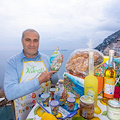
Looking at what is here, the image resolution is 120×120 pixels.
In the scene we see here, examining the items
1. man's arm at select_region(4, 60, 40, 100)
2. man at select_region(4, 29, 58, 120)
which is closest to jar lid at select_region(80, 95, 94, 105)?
man's arm at select_region(4, 60, 40, 100)

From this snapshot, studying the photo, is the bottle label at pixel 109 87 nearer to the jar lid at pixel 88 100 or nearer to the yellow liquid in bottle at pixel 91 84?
the yellow liquid in bottle at pixel 91 84

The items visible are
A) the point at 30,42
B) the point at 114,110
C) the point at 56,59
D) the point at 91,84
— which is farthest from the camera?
the point at 30,42

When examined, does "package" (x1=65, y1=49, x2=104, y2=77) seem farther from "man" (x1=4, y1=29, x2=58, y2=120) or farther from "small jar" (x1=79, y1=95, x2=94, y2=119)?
"man" (x1=4, y1=29, x2=58, y2=120)

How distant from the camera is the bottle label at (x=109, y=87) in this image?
818mm

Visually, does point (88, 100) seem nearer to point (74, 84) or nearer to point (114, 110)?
point (114, 110)

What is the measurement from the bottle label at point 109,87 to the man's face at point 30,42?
1055 millimetres

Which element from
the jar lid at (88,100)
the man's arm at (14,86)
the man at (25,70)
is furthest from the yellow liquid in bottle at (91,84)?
the man at (25,70)

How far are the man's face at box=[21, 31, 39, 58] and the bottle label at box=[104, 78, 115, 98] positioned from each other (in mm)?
1055

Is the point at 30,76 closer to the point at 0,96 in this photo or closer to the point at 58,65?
the point at 58,65

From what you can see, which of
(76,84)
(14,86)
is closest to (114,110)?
(76,84)

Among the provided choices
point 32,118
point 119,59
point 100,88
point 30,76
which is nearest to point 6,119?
point 30,76

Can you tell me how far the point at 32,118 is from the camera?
0.76m

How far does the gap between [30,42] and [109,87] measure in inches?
44.8

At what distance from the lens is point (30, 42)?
143 centimetres
